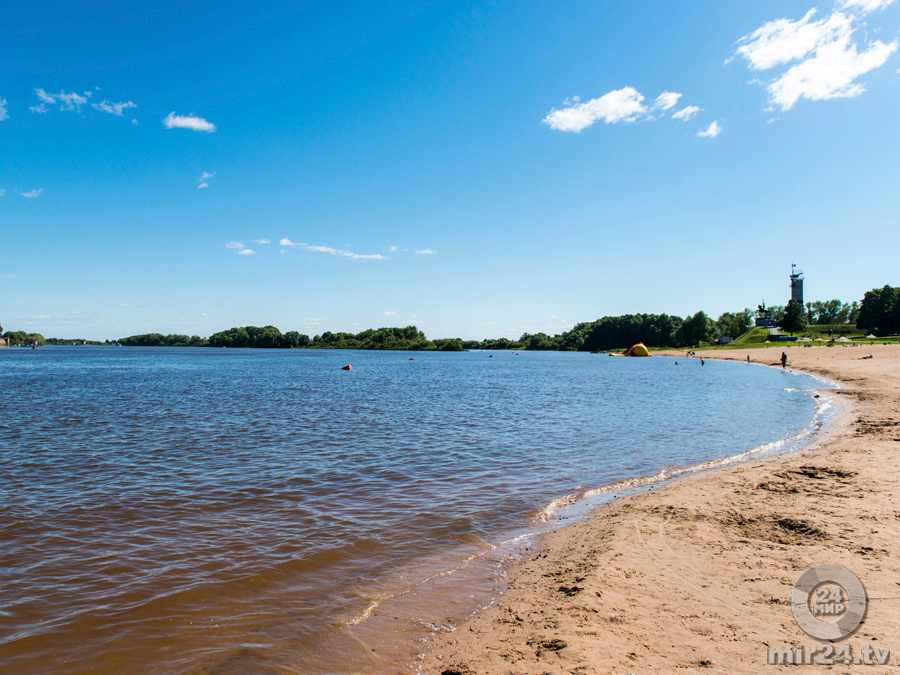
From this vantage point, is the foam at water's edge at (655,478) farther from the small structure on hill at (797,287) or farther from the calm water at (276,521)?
the small structure on hill at (797,287)

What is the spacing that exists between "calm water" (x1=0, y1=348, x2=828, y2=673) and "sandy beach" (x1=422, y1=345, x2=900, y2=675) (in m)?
0.93

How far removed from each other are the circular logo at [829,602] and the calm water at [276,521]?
13.6 ft

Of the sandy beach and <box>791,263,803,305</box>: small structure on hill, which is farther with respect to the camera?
<box>791,263,803,305</box>: small structure on hill

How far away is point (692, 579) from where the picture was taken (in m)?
6.60

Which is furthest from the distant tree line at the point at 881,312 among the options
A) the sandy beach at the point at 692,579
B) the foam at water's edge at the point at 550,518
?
the sandy beach at the point at 692,579

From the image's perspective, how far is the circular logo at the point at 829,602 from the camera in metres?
5.16

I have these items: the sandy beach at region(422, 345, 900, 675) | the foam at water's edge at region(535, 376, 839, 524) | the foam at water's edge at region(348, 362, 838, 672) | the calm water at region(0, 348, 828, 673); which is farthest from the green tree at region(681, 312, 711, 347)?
the sandy beach at region(422, 345, 900, 675)

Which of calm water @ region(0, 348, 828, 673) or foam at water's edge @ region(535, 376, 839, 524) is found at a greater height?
calm water @ region(0, 348, 828, 673)

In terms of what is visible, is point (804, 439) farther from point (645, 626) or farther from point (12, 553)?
point (12, 553)

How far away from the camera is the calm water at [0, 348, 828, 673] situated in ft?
19.3

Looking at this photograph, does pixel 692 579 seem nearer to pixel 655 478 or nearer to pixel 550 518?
pixel 550 518

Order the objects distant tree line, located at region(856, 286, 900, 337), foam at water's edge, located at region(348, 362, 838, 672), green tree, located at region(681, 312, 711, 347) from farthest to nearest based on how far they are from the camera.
→ green tree, located at region(681, 312, 711, 347)
distant tree line, located at region(856, 286, 900, 337)
foam at water's edge, located at region(348, 362, 838, 672)

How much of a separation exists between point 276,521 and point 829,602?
9780 millimetres

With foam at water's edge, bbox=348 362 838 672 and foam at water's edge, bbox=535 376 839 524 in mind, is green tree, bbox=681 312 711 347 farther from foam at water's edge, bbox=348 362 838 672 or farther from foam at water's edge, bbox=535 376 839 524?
foam at water's edge, bbox=348 362 838 672
